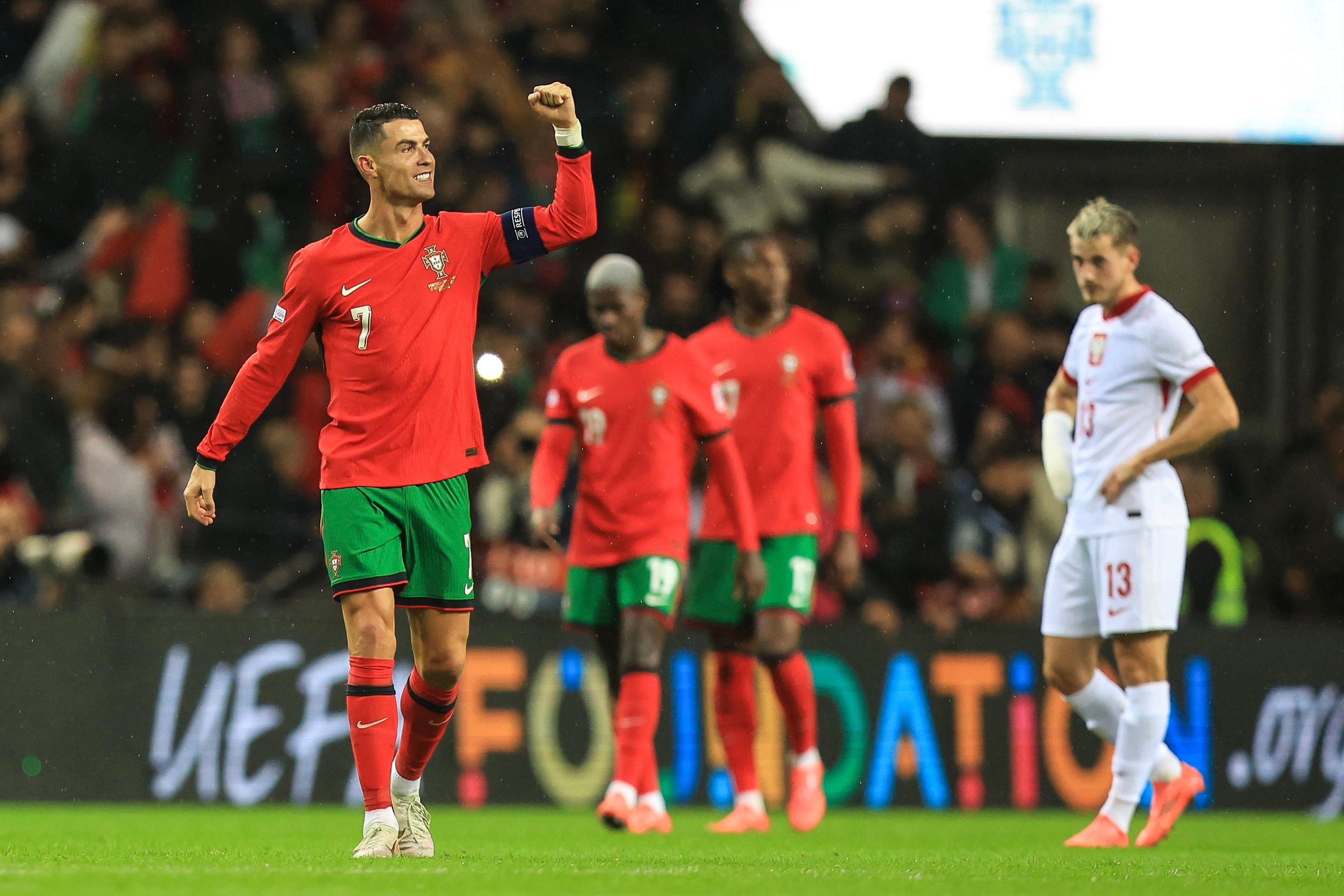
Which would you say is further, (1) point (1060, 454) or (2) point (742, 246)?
(2) point (742, 246)

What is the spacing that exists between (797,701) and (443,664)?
279cm

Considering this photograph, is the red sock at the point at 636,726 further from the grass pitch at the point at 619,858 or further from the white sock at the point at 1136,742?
the white sock at the point at 1136,742

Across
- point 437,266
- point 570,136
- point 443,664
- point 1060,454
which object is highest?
point 570,136

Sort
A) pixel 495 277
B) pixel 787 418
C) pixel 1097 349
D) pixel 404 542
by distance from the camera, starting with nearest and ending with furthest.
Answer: pixel 404 542 → pixel 1097 349 → pixel 787 418 → pixel 495 277

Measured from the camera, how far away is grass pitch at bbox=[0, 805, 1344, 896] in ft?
18.9

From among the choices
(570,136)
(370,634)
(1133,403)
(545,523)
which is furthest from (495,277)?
(370,634)

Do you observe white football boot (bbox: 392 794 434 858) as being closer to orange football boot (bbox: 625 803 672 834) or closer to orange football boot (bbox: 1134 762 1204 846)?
orange football boot (bbox: 625 803 672 834)

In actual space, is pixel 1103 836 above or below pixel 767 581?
below

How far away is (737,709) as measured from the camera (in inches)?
374

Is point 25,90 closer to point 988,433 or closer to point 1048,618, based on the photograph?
point 988,433

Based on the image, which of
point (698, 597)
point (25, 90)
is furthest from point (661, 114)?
point (698, 597)

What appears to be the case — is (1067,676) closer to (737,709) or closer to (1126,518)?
(1126,518)

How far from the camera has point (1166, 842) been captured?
8.80m

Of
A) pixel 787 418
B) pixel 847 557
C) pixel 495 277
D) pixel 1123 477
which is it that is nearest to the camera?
pixel 1123 477
